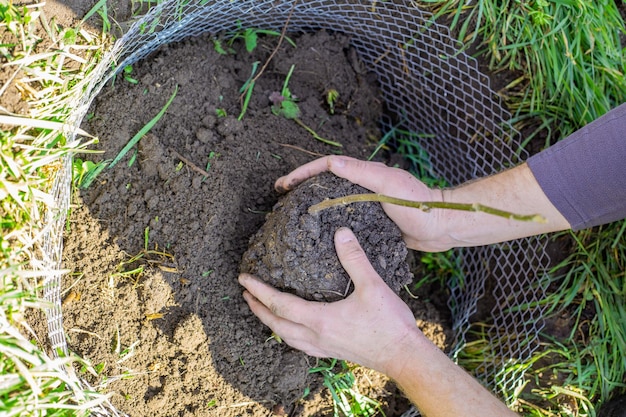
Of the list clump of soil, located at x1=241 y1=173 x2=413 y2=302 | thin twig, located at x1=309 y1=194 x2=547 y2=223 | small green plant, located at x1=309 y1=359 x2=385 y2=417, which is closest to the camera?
thin twig, located at x1=309 y1=194 x2=547 y2=223

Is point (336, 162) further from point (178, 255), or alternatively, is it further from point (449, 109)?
point (449, 109)

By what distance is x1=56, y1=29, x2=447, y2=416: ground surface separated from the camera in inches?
66.9

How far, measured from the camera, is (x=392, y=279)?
1.65 m

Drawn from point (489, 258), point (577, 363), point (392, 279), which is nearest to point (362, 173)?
point (392, 279)

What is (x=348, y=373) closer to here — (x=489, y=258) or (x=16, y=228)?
(x=489, y=258)

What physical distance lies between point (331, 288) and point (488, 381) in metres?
0.86

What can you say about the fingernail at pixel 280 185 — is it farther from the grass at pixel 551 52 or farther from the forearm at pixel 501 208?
the grass at pixel 551 52

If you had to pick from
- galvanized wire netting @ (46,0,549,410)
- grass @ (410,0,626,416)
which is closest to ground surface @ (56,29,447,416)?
galvanized wire netting @ (46,0,549,410)

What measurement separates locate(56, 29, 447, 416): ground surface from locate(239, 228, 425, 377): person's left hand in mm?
185

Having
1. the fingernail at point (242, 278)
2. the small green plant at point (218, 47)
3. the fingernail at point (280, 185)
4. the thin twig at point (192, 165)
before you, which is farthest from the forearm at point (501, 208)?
the small green plant at point (218, 47)

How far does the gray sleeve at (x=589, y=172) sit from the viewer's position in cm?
166

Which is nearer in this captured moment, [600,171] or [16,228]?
[16,228]

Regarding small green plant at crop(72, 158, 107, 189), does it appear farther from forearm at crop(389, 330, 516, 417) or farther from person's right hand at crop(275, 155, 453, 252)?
forearm at crop(389, 330, 516, 417)

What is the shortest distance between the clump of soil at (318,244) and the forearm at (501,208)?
236mm
